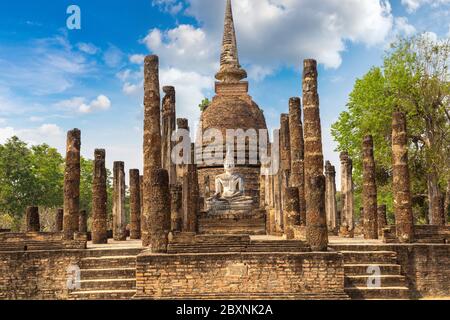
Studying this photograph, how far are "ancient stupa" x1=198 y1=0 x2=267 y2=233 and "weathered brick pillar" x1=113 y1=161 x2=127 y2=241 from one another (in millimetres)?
8323

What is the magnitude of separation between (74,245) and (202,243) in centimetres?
391

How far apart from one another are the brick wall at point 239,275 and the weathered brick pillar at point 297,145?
6.20 meters

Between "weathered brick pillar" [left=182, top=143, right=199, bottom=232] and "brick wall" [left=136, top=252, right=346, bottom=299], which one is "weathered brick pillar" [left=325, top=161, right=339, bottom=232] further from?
"brick wall" [left=136, top=252, right=346, bottom=299]

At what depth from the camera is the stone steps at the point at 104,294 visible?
420 inches

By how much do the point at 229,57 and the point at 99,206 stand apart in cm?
2031

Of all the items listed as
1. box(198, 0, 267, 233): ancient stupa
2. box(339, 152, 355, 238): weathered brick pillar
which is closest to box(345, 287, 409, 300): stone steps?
box(339, 152, 355, 238): weathered brick pillar

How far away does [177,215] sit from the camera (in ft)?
45.3

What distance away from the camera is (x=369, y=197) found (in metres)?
16.9

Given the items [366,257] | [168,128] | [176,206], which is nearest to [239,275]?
[366,257]

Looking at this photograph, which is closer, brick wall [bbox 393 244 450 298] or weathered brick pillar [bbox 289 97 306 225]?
brick wall [bbox 393 244 450 298]

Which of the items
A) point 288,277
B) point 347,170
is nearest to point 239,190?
point 347,170

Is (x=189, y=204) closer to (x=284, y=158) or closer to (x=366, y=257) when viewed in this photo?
(x=284, y=158)

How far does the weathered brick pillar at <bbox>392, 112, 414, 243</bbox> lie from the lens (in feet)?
44.8
